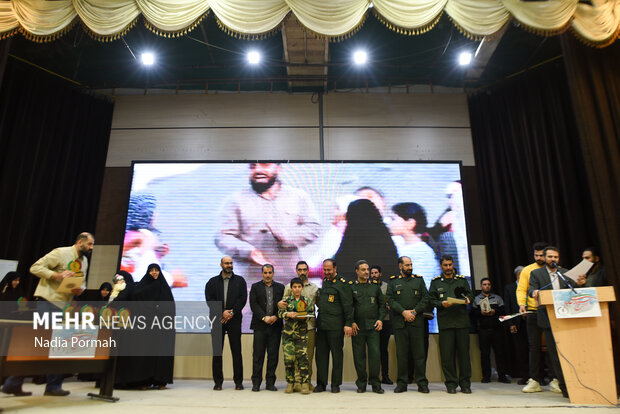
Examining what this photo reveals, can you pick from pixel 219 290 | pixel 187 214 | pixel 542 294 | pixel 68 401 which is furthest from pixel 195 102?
pixel 542 294

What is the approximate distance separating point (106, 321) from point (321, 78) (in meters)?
5.29

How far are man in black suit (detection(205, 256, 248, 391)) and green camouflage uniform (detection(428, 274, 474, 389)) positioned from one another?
90.1 inches

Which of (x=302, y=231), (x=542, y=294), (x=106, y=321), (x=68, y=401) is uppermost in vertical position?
(x=302, y=231)

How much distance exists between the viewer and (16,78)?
6.85 m

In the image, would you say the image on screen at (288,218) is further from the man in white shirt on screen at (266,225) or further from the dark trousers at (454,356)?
the dark trousers at (454,356)

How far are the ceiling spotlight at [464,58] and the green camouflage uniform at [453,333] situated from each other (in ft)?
13.2

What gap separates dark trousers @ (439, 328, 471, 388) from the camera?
4.55m

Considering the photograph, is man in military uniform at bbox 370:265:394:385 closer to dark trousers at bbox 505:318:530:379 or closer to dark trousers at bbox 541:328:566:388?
dark trousers at bbox 505:318:530:379

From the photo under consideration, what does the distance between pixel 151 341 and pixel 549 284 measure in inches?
172

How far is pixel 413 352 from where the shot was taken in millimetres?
4754

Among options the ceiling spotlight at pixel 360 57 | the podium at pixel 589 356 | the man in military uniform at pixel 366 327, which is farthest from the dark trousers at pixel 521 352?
the ceiling spotlight at pixel 360 57

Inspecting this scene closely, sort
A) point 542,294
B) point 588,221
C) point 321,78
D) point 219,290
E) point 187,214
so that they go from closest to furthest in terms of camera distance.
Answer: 1. point 542,294
2. point 219,290
3. point 588,221
4. point 187,214
5. point 321,78

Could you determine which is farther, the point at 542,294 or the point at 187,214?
the point at 187,214

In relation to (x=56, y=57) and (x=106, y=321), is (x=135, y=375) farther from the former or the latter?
(x=56, y=57)
